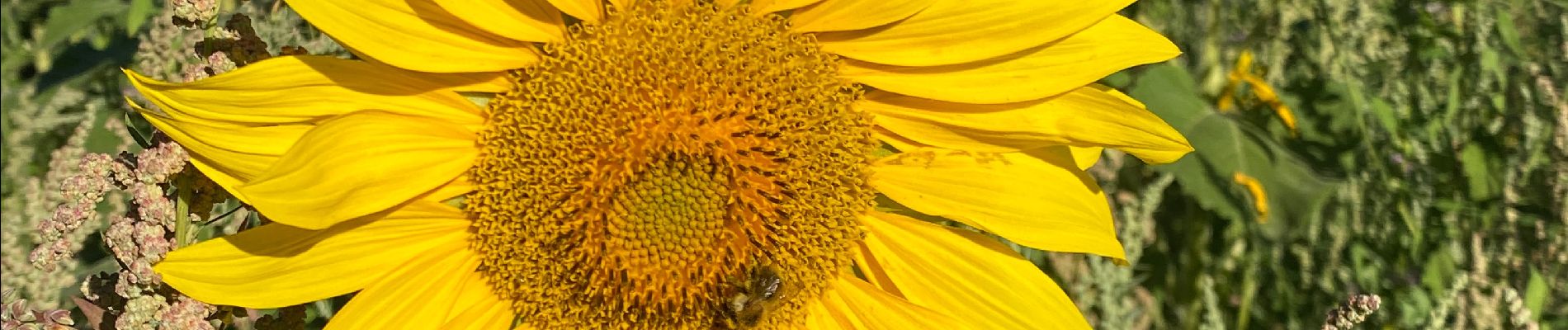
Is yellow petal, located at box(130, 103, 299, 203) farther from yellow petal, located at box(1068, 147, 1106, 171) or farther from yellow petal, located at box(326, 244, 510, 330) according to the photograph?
yellow petal, located at box(1068, 147, 1106, 171)

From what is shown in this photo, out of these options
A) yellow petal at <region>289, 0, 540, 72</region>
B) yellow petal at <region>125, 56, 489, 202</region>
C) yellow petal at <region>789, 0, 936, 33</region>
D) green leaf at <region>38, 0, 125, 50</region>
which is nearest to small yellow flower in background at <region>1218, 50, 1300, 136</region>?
yellow petal at <region>789, 0, 936, 33</region>

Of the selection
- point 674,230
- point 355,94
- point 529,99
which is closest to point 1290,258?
A: point 674,230

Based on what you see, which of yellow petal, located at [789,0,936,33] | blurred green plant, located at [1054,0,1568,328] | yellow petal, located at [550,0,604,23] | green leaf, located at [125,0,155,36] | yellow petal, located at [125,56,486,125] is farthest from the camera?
blurred green plant, located at [1054,0,1568,328]

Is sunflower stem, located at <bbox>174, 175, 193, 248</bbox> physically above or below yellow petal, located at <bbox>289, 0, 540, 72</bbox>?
below

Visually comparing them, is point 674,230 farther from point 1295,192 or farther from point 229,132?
point 1295,192

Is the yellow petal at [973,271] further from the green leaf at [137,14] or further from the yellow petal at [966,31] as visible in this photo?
the green leaf at [137,14]
